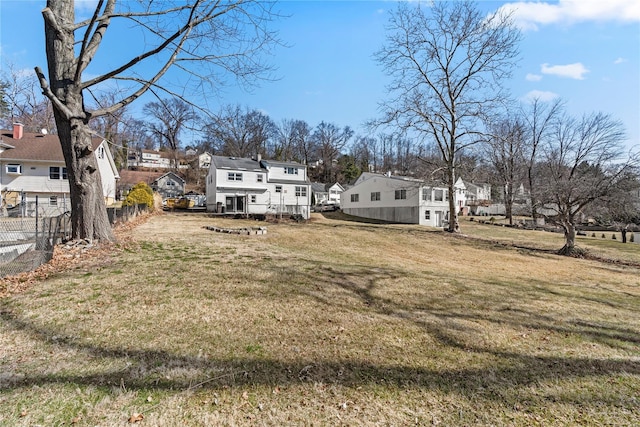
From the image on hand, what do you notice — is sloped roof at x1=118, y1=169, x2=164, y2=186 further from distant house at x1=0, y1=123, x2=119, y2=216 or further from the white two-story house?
the white two-story house

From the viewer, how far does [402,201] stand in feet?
106

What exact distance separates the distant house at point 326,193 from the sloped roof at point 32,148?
1415 inches

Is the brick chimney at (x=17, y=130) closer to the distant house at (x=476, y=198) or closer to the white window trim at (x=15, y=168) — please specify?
the white window trim at (x=15, y=168)

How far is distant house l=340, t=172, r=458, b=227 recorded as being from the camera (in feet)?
101

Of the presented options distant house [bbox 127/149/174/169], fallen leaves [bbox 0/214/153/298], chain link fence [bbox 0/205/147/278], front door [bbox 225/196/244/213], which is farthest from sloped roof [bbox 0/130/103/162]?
distant house [bbox 127/149/174/169]

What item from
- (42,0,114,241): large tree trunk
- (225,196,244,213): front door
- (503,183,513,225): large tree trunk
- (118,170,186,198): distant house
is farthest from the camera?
(118,170,186,198): distant house

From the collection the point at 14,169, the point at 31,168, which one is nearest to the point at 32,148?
the point at 31,168

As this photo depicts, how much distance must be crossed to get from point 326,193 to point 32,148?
41313 millimetres

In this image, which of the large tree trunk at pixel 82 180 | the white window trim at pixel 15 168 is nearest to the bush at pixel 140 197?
the white window trim at pixel 15 168

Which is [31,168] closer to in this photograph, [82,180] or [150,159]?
[82,180]

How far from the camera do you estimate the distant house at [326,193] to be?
56.2m

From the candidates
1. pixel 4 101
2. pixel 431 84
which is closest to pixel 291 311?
pixel 431 84

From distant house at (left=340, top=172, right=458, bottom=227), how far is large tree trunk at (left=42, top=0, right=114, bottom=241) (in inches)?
963

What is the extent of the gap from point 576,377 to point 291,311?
3581 mm
